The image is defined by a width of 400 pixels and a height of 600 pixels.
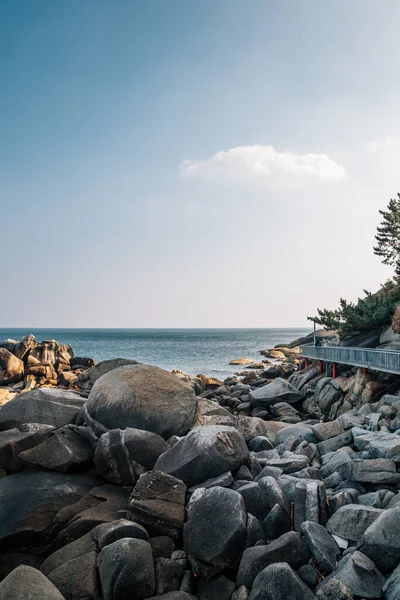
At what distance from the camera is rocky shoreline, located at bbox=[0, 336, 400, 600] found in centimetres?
546

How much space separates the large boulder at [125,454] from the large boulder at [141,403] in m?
0.92

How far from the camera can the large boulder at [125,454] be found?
8250 mm

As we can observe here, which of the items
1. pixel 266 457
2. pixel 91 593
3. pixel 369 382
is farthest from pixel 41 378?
pixel 91 593

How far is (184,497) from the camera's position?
23.1ft

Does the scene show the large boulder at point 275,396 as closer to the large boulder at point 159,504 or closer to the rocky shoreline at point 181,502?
the rocky shoreline at point 181,502

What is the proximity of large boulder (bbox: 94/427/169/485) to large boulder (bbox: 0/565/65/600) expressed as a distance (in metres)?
3.06

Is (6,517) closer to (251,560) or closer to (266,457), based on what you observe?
(251,560)

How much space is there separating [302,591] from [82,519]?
361 centimetres

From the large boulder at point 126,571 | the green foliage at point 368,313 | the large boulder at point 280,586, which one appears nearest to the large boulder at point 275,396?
the green foliage at point 368,313

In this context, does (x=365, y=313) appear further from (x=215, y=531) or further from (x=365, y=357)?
(x=215, y=531)

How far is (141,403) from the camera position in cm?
982

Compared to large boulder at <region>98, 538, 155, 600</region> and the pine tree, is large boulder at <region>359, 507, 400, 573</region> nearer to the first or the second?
large boulder at <region>98, 538, 155, 600</region>

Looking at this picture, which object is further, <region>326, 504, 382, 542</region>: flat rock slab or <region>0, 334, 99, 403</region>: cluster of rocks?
<region>0, 334, 99, 403</region>: cluster of rocks

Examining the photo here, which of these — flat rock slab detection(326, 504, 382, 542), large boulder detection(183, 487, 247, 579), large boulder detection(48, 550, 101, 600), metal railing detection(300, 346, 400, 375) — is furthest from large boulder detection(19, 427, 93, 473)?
metal railing detection(300, 346, 400, 375)
